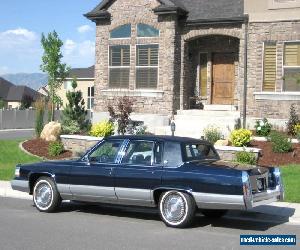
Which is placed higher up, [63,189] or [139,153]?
[139,153]

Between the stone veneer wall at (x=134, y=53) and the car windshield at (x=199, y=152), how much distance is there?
12.6 m

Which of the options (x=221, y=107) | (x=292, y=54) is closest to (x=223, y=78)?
(x=221, y=107)

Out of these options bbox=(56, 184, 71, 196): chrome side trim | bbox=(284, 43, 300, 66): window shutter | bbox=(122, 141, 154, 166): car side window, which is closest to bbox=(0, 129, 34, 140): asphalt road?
bbox=(284, 43, 300, 66): window shutter

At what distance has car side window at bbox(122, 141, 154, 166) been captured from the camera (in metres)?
9.75

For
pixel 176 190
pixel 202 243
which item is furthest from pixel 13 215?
pixel 202 243

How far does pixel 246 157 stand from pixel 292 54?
6.77 meters

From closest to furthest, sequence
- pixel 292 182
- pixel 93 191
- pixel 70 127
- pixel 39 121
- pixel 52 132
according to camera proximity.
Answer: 1. pixel 93 191
2. pixel 292 182
3. pixel 52 132
4. pixel 70 127
5. pixel 39 121

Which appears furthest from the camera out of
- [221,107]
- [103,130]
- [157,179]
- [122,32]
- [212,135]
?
[122,32]

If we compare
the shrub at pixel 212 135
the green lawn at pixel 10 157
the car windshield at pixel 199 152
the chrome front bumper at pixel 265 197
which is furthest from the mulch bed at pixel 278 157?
the green lawn at pixel 10 157

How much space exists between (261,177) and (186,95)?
1472 cm

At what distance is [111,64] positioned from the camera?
2430cm

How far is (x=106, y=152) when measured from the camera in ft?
33.4

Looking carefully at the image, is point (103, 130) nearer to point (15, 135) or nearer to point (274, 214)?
point (274, 214)

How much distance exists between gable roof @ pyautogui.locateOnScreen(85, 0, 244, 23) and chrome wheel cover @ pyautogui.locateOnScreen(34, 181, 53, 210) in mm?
13374
